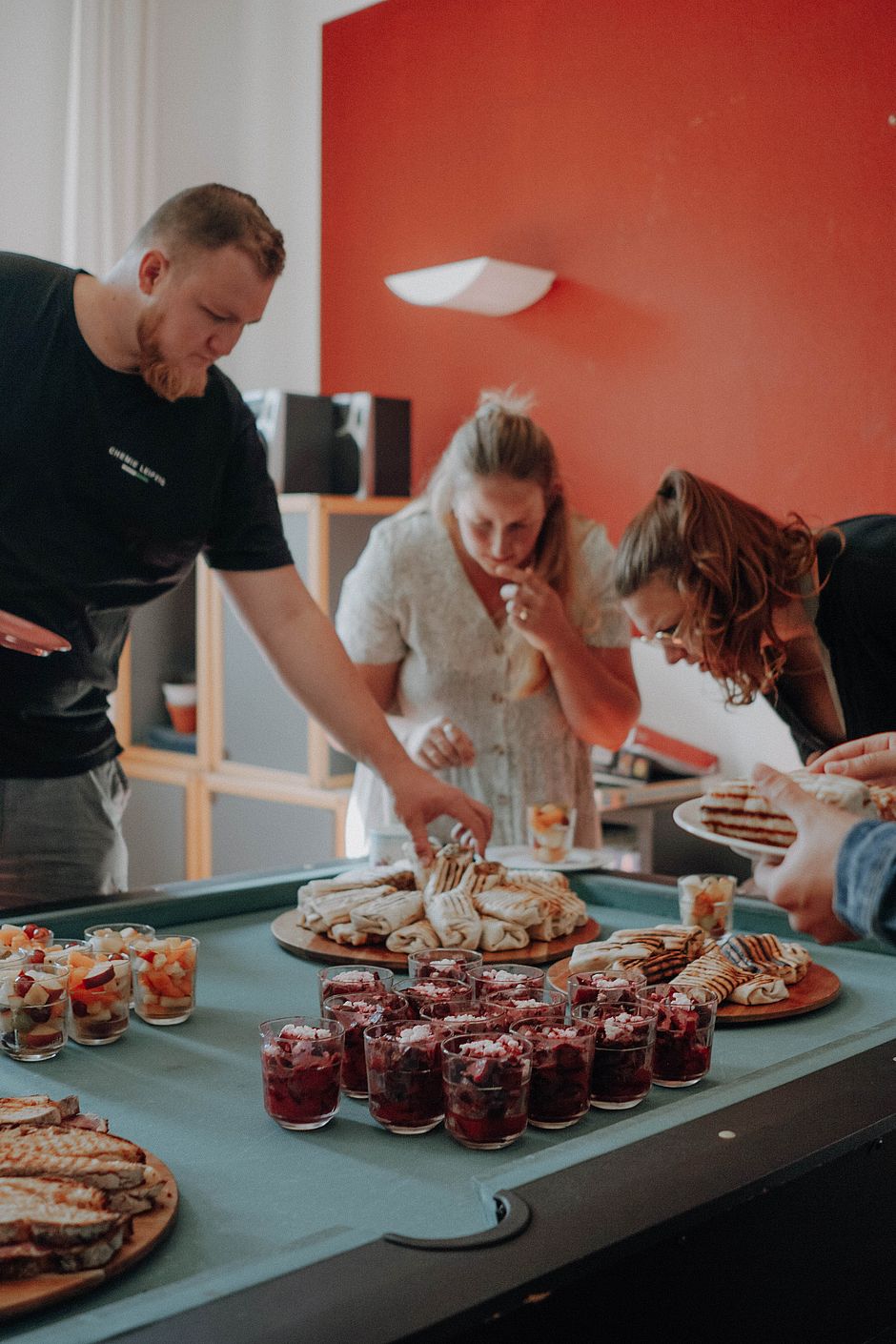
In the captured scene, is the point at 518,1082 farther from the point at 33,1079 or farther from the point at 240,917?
the point at 240,917

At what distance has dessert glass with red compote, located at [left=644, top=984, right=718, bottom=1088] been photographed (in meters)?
1.28

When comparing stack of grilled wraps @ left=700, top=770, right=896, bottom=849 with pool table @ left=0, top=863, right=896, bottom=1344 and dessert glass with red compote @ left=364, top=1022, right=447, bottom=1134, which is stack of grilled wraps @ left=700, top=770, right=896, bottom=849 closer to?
pool table @ left=0, top=863, right=896, bottom=1344

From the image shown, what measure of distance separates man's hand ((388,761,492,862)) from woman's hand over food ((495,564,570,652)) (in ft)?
1.73

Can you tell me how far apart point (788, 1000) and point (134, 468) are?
122cm

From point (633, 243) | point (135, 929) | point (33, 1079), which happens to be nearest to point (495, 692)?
point (135, 929)

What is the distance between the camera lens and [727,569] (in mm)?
2025

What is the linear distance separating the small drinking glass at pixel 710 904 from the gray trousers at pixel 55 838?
860 millimetres

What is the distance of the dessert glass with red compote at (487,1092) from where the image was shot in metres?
1.14

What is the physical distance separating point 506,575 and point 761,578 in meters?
0.65

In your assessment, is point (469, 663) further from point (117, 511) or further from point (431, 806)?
point (117, 511)

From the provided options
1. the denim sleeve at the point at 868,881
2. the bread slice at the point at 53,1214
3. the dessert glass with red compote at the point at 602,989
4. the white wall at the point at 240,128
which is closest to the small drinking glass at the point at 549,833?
the dessert glass with red compote at the point at 602,989

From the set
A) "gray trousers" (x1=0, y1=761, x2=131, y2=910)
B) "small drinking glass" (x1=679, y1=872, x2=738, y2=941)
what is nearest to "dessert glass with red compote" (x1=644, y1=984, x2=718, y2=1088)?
"small drinking glass" (x1=679, y1=872, x2=738, y2=941)

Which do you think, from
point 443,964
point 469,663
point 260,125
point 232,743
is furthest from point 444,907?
point 260,125

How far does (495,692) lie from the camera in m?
2.66
